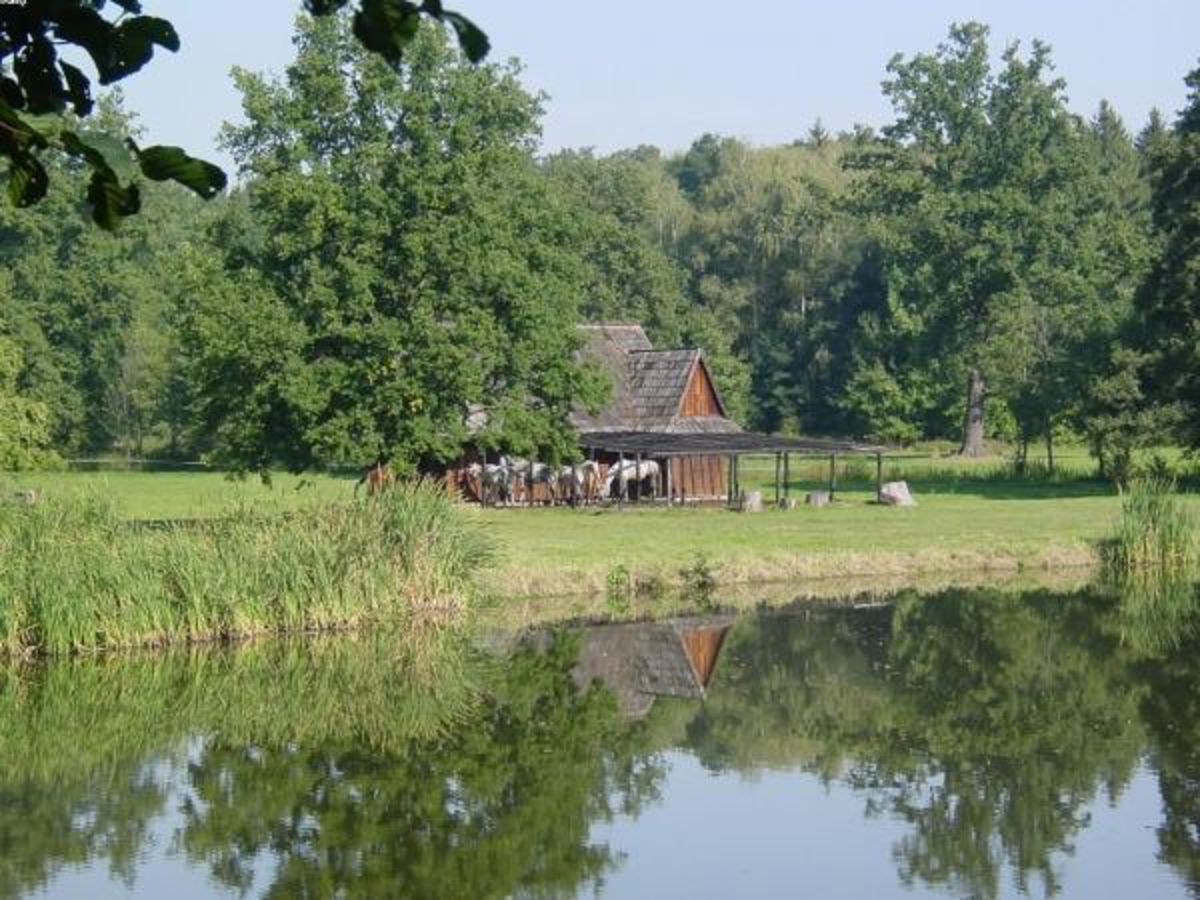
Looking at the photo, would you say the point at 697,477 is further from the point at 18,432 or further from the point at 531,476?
the point at 18,432

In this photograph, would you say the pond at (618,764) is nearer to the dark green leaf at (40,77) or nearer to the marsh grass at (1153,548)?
the marsh grass at (1153,548)

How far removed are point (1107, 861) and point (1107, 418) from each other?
34919 millimetres

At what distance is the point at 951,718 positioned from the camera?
72.9 ft

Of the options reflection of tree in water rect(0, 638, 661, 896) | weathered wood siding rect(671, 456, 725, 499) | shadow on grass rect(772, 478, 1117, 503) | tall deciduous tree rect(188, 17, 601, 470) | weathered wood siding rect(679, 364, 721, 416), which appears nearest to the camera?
reflection of tree in water rect(0, 638, 661, 896)

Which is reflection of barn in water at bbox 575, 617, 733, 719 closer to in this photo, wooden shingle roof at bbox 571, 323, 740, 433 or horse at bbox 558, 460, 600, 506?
horse at bbox 558, 460, 600, 506

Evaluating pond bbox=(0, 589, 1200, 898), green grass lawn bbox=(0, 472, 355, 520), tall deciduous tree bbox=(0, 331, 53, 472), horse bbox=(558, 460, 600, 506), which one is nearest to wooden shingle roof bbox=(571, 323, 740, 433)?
horse bbox=(558, 460, 600, 506)

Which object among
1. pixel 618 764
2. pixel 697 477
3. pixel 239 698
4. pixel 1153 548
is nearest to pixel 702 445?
pixel 697 477

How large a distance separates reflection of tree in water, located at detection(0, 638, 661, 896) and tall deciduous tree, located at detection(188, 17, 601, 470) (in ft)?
35.6

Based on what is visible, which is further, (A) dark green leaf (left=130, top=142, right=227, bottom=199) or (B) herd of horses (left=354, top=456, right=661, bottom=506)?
(B) herd of horses (left=354, top=456, right=661, bottom=506)

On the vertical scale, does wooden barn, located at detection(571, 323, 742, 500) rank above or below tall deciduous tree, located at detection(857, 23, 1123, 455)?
below

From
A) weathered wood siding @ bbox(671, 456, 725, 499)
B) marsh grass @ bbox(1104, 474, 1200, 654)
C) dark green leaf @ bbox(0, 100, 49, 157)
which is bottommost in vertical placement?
marsh grass @ bbox(1104, 474, 1200, 654)

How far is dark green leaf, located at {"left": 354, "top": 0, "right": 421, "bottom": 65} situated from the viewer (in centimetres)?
367

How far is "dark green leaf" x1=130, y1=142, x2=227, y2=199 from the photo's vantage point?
3.53 m

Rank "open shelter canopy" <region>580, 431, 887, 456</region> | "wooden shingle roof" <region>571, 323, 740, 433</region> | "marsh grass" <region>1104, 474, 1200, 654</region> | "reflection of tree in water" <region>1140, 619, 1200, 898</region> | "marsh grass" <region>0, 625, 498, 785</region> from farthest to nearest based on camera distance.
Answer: "wooden shingle roof" <region>571, 323, 740, 433</region> → "open shelter canopy" <region>580, 431, 887, 456</region> → "marsh grass" <region>1104, 474, 1200, 654</region> → "marsh grass" <region>0, 625, 498, 785</region> → "reflection of tree in water" <region>1140, 619, 1200, 898</region>
